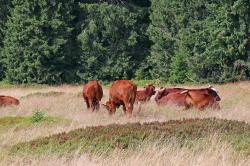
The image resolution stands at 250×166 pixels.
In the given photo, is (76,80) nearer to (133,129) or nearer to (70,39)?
(70,39)

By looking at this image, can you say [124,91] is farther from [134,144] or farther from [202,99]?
[134,144]

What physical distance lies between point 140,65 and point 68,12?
6956 mm

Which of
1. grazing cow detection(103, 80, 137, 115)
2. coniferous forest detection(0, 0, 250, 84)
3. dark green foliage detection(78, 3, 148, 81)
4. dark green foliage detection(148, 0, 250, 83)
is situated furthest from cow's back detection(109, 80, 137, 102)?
dark green foliage detection(78, 3, 148, 81)

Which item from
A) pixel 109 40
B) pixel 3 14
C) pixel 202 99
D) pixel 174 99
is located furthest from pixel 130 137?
pixel 3 14

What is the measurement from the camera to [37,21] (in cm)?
4378

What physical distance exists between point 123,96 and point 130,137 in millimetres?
7449

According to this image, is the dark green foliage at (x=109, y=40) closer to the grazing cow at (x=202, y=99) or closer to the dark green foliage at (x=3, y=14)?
the dark green foliage at (x=3, y=14)

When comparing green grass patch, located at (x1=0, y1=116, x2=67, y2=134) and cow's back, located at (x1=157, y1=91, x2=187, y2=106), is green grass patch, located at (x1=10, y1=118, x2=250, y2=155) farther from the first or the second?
cow's back, located at (x1=157, y1=91, x2=187, y2=106)

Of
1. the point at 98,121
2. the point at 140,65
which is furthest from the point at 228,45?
the point at 98,121

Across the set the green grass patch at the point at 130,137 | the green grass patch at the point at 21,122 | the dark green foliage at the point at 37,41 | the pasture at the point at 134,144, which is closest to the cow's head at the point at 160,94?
the green grass patch at the point at 21,122

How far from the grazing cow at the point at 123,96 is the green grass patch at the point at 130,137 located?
19.4ft

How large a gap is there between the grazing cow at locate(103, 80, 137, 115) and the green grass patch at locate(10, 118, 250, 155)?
19.4ft

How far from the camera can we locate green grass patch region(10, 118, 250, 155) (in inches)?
368

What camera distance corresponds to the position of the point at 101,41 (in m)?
45.6
